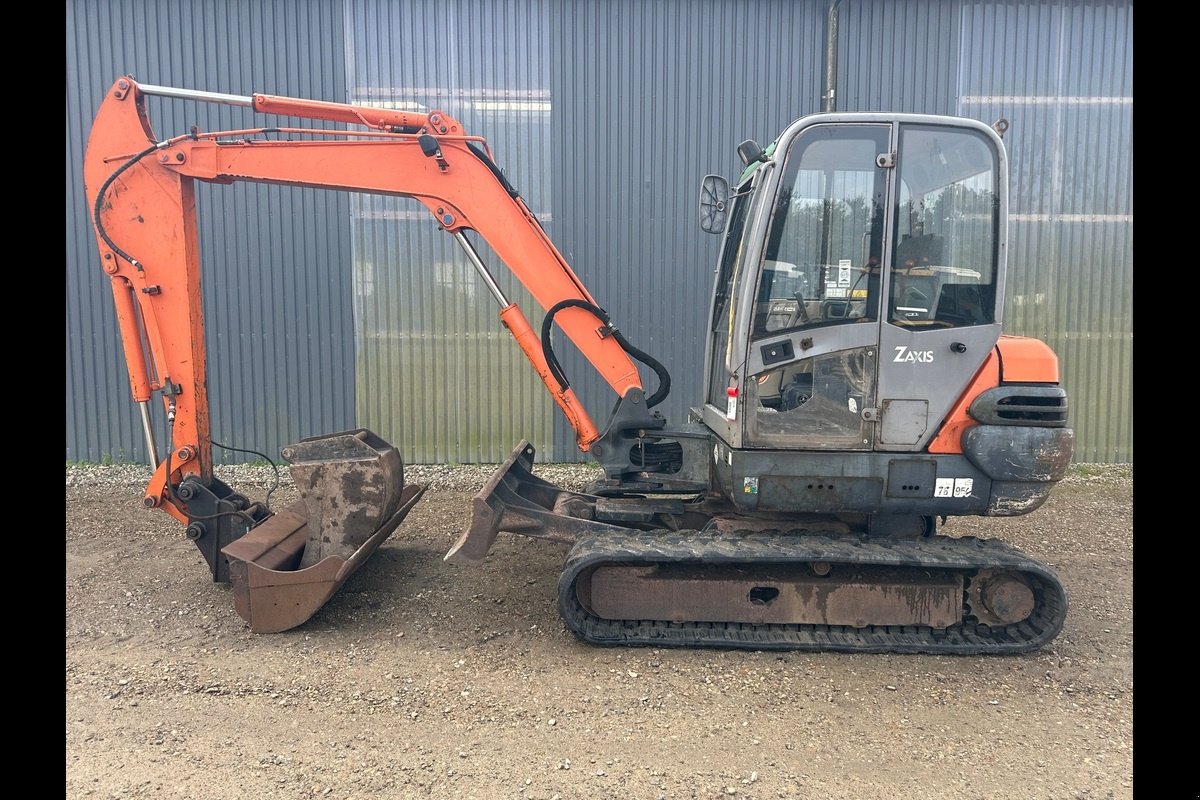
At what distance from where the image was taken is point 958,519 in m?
5.94

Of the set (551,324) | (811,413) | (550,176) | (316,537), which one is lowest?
(316,537)

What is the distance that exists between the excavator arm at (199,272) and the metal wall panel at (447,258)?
122 inches

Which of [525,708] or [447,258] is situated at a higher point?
[447,258]

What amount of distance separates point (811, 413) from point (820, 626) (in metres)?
1.20

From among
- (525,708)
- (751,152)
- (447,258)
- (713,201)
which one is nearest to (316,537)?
(525,708)

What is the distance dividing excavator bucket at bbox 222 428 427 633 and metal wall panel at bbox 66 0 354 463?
12.0 feet

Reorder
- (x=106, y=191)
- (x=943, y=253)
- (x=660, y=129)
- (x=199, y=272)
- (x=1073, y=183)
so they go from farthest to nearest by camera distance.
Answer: (x=1073, y=183), (x=660, y=129), (x=199, y=272), (x=106, y=191), (x=943, y=253)

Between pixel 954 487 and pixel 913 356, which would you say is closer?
pixel 913 356

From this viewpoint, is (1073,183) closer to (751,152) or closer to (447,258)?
(751,152)

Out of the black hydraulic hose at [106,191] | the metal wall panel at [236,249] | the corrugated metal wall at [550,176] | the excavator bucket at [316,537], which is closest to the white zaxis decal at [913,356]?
the excavator bucket at [316,537]

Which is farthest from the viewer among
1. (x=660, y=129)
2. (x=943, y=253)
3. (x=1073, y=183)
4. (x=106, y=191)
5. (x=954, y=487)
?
(x=1073, y=183)

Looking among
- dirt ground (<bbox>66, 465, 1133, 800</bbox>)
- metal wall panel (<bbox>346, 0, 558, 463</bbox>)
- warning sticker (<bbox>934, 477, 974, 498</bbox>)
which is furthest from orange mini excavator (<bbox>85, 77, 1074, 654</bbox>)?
metal wall panel (<bbox>346, 0, 558, 463</bbox>)

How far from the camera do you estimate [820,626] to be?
12.7 feet

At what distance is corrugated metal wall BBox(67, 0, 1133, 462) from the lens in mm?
7434
